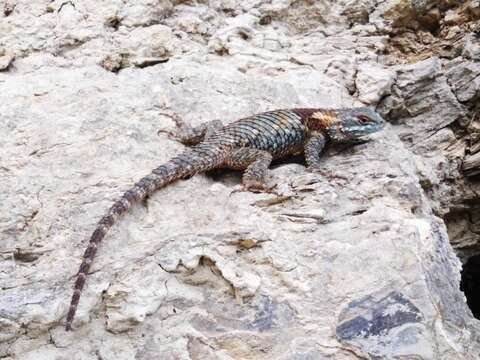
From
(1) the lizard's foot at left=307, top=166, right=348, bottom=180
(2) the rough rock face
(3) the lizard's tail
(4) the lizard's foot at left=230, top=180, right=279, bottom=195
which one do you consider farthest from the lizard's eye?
(3) the lizard's tail

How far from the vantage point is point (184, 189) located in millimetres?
4125

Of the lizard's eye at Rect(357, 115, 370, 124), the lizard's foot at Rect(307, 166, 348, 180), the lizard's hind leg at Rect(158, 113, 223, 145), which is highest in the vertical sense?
the lizard's eye at Rect(357, 115, 370, 124)

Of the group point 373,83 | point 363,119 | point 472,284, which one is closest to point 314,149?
point 363,119

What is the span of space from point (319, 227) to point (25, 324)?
191 cm

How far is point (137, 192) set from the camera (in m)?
3.80

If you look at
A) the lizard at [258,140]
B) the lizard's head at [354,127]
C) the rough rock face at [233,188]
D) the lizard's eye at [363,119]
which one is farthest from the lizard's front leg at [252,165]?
the lizard's eye at [363,119]

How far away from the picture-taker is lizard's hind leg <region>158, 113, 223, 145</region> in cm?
467

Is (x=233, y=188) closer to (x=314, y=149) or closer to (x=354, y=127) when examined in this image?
(x=314, y=149)

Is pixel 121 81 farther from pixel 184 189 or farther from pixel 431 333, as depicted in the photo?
pixel 431 333

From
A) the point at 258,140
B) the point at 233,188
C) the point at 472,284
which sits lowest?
the point at 472,284

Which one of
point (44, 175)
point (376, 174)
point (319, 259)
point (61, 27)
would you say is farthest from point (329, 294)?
point (61, 27)

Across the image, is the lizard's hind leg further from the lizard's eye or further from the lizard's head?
the lizard's eye

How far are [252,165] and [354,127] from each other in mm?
1083

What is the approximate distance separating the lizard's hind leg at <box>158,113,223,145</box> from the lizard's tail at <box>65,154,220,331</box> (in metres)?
0.39
